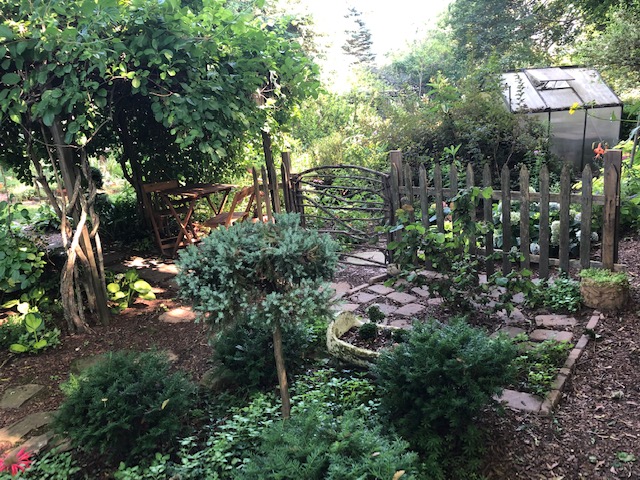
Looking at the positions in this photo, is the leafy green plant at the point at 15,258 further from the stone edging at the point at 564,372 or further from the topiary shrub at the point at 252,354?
the stone edging at the point at 564,372

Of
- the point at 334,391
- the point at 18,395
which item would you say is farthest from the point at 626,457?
the point at 18,395

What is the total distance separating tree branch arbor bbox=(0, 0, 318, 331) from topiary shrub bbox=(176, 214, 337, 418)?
1933 millimetres

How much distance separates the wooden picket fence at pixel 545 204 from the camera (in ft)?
12.4

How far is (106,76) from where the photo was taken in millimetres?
3867

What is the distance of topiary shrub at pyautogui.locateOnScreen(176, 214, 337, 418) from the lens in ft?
7.04

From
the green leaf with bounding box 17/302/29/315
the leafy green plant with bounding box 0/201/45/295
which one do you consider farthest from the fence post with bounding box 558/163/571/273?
the green leaf with bounding box 17/302/29/315

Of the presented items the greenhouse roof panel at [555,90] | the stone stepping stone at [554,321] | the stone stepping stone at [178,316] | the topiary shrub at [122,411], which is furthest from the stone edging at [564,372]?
the greenhouse roof panel at [555,90]

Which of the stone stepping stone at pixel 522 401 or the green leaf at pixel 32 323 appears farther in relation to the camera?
the green leaf at pixel 32 323

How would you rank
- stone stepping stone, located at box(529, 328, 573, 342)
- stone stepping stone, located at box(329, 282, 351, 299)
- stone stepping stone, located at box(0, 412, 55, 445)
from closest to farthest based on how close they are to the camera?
stone stepping stone, located at box(0, 412, 55, 445)
stone stepping stone, located at box(529, 328, 573, 342)
stone stepping stone, located at box(329, 282, 351, 299)

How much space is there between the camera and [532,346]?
3.16 m

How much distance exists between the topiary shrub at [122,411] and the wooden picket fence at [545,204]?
275 centimetres

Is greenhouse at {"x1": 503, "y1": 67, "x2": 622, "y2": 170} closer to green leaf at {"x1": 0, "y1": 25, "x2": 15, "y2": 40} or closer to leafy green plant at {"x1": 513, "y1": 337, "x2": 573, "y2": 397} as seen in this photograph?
leafy green plant at {"x1": 513, "y1": 337, "x2": 573, "y2": 397}

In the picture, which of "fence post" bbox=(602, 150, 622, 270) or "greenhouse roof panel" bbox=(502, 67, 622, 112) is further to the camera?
"greenhouse roof panel" bbox=(502, 67, 622, 112)

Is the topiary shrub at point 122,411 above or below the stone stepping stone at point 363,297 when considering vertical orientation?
above
